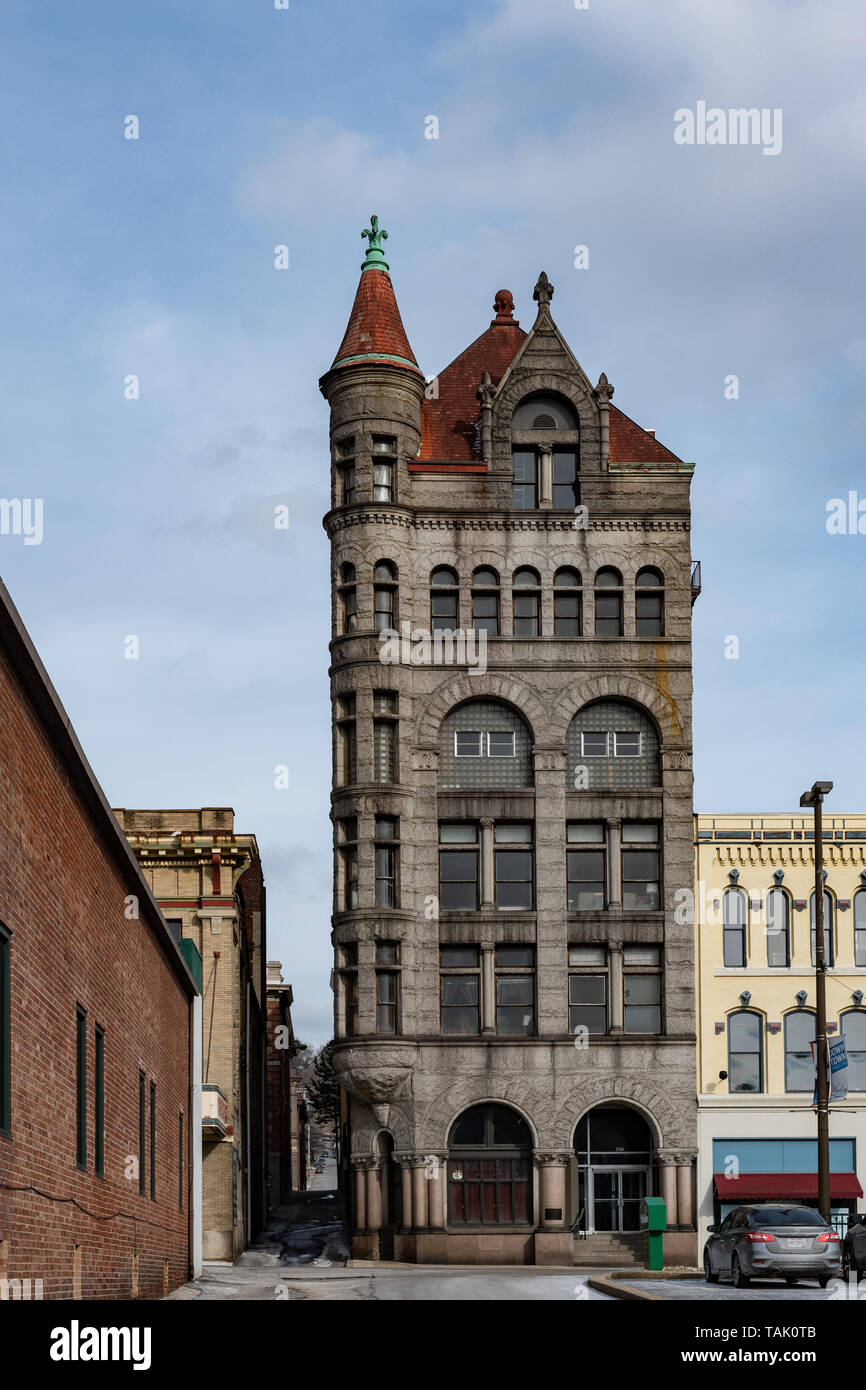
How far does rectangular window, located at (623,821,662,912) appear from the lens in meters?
56.7

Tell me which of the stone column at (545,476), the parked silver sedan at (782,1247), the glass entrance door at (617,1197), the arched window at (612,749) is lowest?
the glass entrance door at (617,1197)

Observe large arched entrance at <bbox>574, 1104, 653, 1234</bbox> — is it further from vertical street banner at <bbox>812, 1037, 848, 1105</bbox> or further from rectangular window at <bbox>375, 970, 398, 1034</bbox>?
vertical street banner at <bbox>812, 1037, 848, 1105</bbox>

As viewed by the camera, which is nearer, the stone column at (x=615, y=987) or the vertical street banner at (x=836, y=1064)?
the vertical street banner at (x=836, y=1064)

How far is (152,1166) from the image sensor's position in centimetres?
3038

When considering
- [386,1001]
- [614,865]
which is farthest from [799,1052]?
[386,1001]

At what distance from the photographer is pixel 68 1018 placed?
777 inches

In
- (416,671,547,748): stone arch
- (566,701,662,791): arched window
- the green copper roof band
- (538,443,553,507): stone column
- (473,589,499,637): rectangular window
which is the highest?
the green copper roof band

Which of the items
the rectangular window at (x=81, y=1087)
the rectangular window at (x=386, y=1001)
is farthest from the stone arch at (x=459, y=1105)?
the rectangular window at (x=81, y=1087)

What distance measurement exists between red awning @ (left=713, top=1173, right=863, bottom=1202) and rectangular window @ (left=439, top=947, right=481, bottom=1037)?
8.74 metres

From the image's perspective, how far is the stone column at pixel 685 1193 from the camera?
180ft

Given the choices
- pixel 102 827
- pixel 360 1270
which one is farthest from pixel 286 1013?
pixel 102 827

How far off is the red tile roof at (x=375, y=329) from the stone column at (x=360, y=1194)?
24.1 metres

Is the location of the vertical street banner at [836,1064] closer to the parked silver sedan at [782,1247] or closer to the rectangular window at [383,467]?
the parked silver sedan at [782,1247]

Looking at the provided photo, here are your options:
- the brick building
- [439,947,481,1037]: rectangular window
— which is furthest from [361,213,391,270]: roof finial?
the brick building
